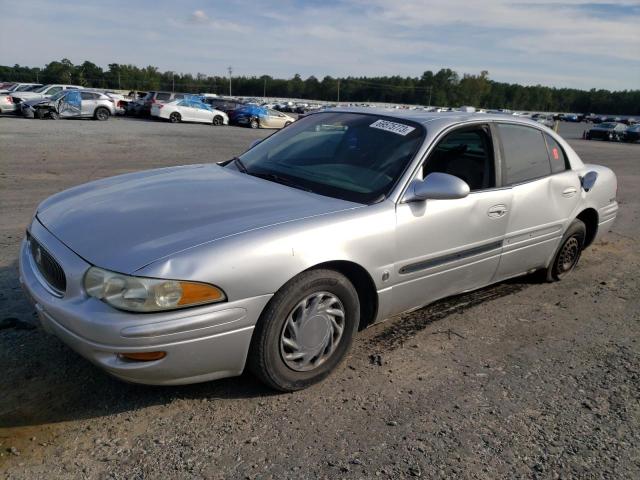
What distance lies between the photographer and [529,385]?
10.4 feet

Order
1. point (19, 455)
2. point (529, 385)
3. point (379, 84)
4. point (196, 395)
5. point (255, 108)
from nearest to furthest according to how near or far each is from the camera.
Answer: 1. point (19, 455)
2. point (196, 395)
3. point (529, 385)
4. point (255, 108)
5. point (379, 84)

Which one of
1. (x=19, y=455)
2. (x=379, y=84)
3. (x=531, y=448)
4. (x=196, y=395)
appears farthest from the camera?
(x=379, y=84)

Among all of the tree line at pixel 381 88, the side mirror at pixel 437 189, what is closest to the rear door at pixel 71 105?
the side mirror at pixel 437 189

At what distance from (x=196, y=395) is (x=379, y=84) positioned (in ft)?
449

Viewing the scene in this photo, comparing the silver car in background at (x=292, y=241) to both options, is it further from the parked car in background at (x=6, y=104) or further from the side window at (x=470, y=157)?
the parked car in background at (x=6, y=104)

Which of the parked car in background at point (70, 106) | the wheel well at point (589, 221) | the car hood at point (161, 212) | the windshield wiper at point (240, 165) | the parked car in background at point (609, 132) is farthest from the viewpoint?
the parked car in background at point (609, 132)

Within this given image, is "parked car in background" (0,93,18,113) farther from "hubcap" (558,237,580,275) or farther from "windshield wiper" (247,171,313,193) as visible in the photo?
"hubcap" (558,237,580,275)

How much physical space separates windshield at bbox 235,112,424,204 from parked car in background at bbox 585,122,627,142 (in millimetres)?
37487

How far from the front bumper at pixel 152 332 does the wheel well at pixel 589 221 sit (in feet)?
12.1

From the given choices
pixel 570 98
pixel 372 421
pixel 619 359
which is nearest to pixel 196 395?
pixel 372 421

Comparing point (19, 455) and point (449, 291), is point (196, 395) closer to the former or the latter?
point (19, 455)

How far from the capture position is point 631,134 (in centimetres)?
3478

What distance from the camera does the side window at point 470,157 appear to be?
12.2 ft

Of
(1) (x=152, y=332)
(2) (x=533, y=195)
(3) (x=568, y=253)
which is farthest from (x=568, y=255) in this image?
(1) (x=152, y=332)
